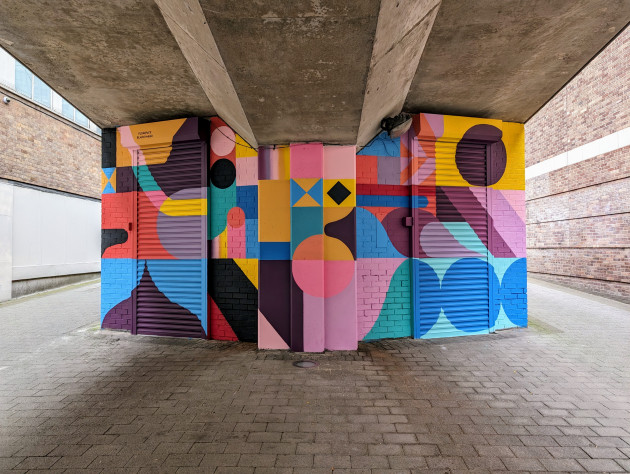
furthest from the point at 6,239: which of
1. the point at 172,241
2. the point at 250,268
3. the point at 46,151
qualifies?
the point at 250,268

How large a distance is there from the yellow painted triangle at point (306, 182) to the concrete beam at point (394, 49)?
1.03 meters

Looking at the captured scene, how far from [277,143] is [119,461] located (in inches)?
157

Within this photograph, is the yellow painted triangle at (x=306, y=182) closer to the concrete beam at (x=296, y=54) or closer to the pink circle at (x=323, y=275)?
the concrete beam at (x=296, y=54)

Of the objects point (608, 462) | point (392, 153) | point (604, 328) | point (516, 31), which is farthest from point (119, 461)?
point (604, 328)

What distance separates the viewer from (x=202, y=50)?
2629 mm

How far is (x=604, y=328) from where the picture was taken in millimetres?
5617

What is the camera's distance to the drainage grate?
403 centimetres

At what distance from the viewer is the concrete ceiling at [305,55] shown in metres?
2.27

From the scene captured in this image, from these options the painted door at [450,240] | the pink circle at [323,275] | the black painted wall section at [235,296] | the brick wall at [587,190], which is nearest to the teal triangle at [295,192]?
the pink circle at [323,275]

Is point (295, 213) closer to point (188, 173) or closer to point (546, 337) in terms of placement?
point (188, 173)

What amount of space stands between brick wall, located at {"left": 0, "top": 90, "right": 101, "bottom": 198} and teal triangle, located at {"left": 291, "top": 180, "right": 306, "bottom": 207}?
9288 mm

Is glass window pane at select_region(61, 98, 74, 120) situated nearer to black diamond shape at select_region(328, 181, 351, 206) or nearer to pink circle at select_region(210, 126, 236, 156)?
pink circle at select_region(210, 126, 236, 156)

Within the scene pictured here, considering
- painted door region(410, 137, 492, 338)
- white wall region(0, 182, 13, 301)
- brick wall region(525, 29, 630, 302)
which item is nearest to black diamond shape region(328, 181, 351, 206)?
painted door region(410, 137, 492, 338)

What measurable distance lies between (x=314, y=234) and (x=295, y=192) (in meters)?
0.71
